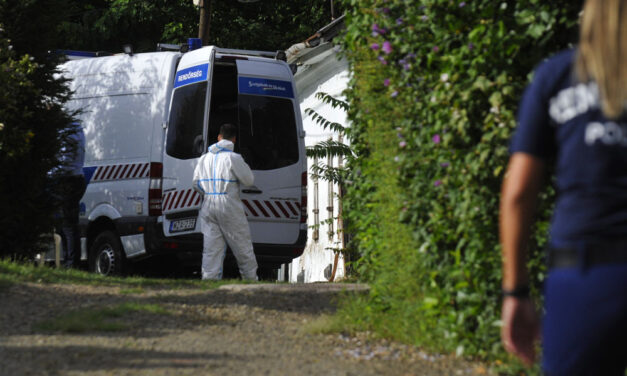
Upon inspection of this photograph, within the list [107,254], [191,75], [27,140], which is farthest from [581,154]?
[107,254]

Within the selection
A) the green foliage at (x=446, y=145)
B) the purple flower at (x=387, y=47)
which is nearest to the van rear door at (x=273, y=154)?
the green foliage at (x=446, y=145)

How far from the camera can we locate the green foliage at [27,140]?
1212 cm

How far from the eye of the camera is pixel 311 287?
10531mm

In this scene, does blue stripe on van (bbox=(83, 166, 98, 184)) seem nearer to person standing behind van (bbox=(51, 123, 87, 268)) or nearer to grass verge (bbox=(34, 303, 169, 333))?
person standing behind van (bbox=(51, 123, 87, 268))

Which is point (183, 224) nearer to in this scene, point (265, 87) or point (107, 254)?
point (107, 254)

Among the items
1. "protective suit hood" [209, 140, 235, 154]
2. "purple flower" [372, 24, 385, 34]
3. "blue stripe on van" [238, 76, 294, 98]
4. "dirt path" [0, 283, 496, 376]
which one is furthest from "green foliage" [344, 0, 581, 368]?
"blue stripe on van" [238, 76, 294, 98]

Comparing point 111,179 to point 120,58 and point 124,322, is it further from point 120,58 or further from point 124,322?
point 124,322

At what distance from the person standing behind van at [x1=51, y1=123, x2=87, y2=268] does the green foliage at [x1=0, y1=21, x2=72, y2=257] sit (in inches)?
7.2

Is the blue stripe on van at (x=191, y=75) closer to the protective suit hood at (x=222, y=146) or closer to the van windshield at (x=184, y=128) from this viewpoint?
the van windshield at (x=184, y=128)

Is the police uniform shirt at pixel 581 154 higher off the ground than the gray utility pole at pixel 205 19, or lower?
lower

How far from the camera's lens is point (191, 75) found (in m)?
13.5

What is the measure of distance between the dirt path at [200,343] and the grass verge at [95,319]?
0.08m

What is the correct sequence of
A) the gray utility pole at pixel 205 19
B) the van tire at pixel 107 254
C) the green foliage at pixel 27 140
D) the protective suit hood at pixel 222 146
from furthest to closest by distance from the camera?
the gray utility pole at pixel 205 19 → the van tire at pixel 107 254 → the protective suit hood at pixel 222 146 → the green foliage at pixel 27 140

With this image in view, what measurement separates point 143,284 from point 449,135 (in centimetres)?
589
